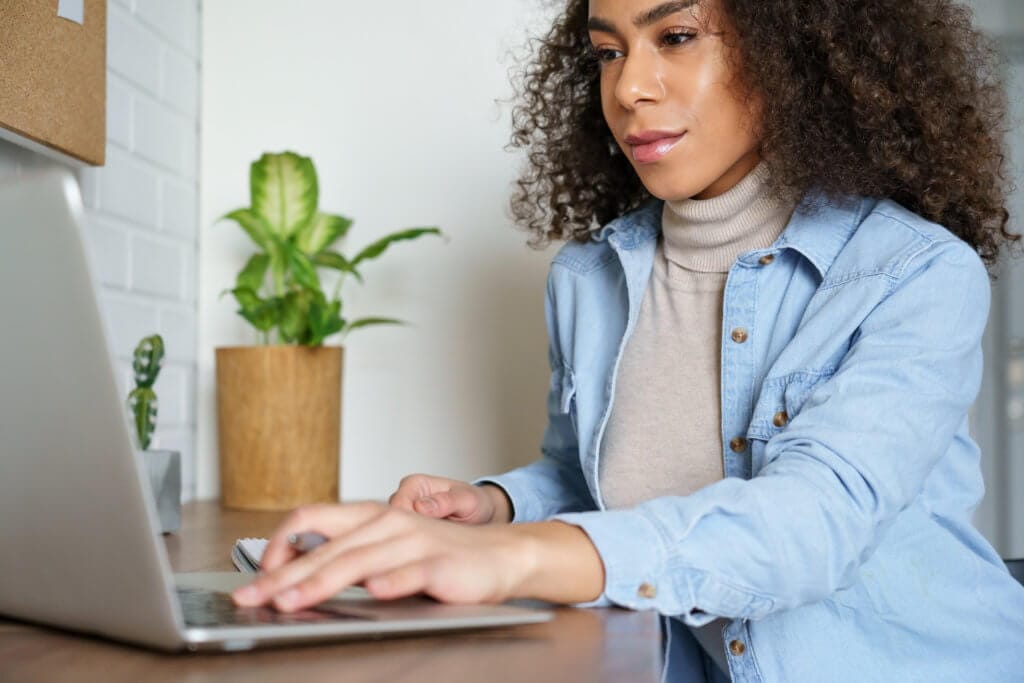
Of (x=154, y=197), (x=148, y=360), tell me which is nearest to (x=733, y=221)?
(x=148, y=360)

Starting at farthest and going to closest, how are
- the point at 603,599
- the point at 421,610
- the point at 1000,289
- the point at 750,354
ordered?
the point at 1000,289 → the point at 750,354 → the point at 603,599 → the point at 421,610

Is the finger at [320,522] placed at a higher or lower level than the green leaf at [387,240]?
lower

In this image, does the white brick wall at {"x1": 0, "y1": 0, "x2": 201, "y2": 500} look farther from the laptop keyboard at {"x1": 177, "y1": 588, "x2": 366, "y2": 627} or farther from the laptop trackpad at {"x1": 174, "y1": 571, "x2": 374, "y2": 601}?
the laptop keyboard at {"x1": 177, "y1": 588, "x2": 366, "y2": 627}

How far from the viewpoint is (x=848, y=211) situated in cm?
110

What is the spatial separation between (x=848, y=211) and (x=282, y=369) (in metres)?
1.01

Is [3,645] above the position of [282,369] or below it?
below

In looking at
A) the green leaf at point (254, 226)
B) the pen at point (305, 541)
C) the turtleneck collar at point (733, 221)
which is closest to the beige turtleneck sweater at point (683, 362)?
the turtleneck collar at point (733, 221)

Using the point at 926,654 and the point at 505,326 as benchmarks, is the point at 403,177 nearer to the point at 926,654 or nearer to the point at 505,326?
the point at 505,326

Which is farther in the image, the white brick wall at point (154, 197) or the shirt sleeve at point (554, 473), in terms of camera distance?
the white brick wall at point (154, 197)

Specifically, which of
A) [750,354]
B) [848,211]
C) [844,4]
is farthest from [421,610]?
[844,4]

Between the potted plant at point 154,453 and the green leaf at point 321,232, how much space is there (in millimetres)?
458

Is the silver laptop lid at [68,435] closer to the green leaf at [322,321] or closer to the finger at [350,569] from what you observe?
the finger at [350,569]

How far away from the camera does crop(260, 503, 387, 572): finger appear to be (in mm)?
617

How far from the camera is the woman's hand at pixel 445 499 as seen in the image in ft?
3.12
